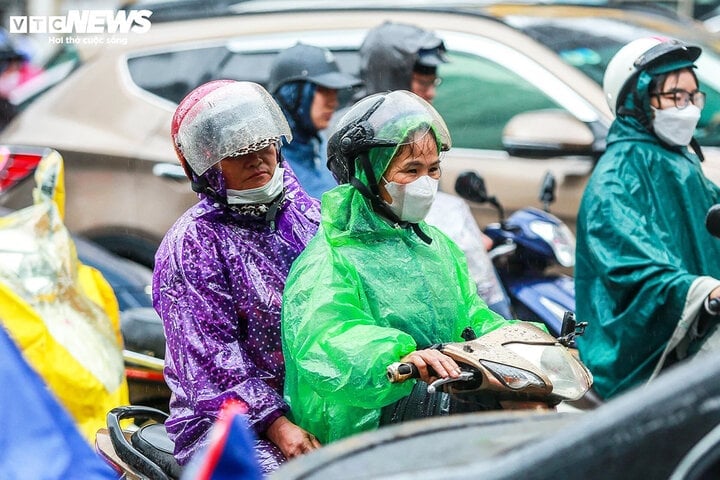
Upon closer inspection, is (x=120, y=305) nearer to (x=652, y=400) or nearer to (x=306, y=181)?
(x=306, y=181)

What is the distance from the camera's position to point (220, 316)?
355 centimetres

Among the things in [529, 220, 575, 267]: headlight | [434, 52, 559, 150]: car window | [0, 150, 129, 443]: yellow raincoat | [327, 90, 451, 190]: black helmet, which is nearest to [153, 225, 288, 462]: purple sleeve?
[327, 90, 451, 190]: black helmet

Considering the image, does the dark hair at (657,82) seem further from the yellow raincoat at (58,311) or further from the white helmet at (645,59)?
the yellow raincoat at (58,311)

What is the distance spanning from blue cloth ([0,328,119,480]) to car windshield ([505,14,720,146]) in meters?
4.40

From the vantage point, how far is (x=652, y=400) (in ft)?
7.22

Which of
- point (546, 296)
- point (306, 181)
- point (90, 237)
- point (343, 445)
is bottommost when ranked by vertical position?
point (90, 237)

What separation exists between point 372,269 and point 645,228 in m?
1.47

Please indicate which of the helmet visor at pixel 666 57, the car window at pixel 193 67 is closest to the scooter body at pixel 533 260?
the helmet visor at pixel 666 57

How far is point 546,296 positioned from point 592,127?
1.14 meters

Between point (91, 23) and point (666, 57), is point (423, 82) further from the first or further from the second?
point (91, 23)

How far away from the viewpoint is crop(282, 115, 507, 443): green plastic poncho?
10.4ft

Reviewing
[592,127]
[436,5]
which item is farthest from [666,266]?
[436,5]

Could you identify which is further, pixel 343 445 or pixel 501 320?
pixel 501 320

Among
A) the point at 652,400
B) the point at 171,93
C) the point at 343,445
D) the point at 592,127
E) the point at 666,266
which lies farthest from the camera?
the point at 171,93
